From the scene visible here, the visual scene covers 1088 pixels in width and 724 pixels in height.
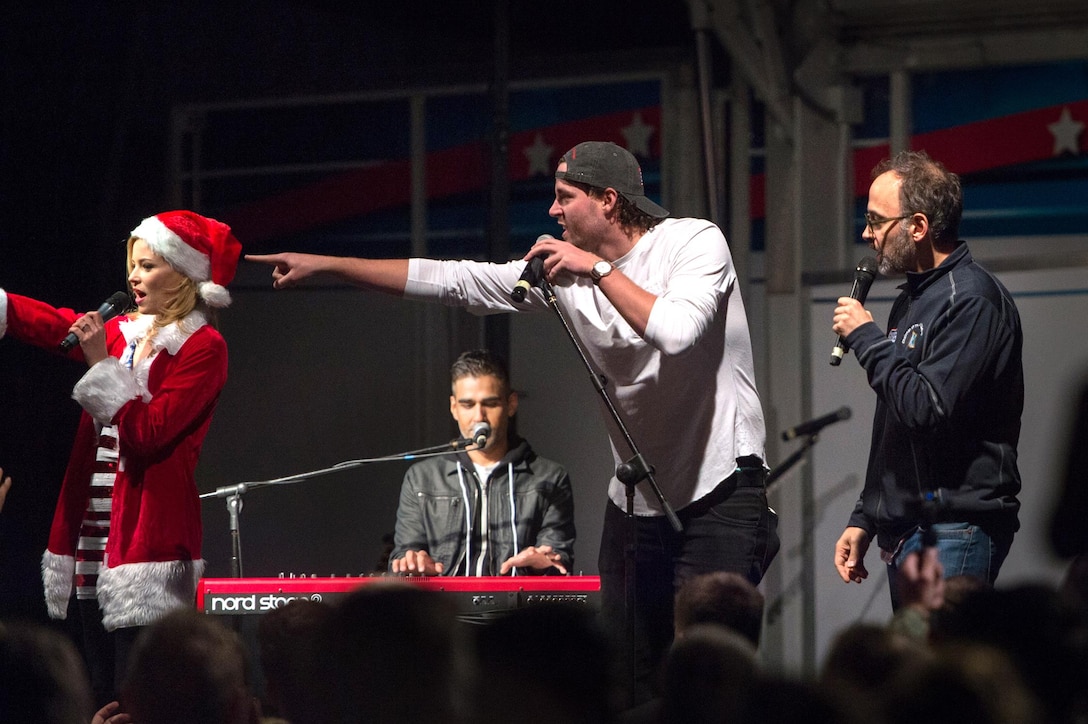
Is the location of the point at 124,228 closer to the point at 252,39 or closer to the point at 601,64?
the point at 252,39

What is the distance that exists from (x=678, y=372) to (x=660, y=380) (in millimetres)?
46

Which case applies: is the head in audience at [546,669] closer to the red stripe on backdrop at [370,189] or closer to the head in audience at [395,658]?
the head in audience at [395,658]

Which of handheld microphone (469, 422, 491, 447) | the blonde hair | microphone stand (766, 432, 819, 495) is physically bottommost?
microphone stand (766, 432, 819, 495)

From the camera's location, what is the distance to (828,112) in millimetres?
6016

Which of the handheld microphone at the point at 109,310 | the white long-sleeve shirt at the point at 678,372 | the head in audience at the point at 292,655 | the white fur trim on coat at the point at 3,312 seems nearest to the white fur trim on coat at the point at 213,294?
the handheld microphone at the point at 109,310

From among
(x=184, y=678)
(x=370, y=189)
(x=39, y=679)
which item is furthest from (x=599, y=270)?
(x=370, y=189)

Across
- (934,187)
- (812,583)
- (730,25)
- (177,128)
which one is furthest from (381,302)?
(934,187)

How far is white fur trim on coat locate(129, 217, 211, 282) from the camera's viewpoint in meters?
3.22

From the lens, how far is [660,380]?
2.94m

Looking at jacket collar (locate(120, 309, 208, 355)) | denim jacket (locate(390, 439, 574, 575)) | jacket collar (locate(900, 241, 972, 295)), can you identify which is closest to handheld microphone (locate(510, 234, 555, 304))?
jacket collar (locate(900, 241, 972, 295))

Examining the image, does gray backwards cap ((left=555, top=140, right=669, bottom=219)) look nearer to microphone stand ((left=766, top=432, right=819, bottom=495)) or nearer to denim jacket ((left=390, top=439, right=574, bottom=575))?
denim jacket ((left=390, top=439, right=574, bottom=575))

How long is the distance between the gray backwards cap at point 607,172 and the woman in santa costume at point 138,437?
3.17 ft

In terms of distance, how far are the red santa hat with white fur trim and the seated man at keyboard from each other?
113 centimetres

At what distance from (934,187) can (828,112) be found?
3.25 m
